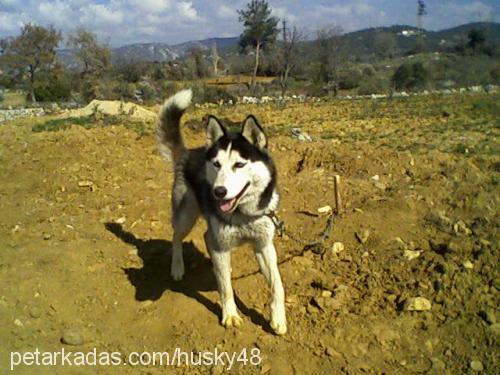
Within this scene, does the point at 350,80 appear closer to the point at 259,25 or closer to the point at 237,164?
the point at 259,25

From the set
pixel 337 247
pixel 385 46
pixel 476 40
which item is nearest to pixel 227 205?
pixel 337 247

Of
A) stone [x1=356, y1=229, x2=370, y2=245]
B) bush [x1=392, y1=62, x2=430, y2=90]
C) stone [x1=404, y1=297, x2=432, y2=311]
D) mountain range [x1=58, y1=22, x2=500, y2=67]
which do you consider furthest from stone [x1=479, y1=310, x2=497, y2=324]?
mountain range [x1=58, y1=22, x2=500, y2=67]

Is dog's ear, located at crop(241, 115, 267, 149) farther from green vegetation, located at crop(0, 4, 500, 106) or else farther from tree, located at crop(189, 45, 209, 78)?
tree, located at crop(189, 45, 209, 78)

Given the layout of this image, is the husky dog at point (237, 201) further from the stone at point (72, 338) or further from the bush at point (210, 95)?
the bush at point (210, 95)

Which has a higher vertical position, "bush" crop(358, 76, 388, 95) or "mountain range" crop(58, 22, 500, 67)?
"mountain range" crop(58, 22, 500, 67)

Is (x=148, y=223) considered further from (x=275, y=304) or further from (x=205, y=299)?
(x=275, y=304)

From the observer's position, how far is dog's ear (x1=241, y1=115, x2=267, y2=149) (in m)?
3.46

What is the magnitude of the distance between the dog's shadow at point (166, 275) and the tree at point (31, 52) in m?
28.5

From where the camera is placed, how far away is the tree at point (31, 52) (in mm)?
29500

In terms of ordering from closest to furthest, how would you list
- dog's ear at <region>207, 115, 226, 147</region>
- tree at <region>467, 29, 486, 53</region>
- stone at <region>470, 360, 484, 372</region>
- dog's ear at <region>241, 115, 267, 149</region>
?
stone at <region>470, 360, 484, 372</region>
dog's ear at <region>241, 115, 267, 149</region>
dog's ear at <region>207, 115, 226, 147</region>
tree at <region>467, 29, 486, 53</region>

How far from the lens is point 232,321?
3670mm

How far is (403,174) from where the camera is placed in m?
6.22

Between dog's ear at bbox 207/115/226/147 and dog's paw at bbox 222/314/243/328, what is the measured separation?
1.43 metres

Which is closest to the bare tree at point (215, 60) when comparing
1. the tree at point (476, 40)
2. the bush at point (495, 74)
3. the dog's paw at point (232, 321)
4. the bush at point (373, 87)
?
the bush at point (373, 87)
